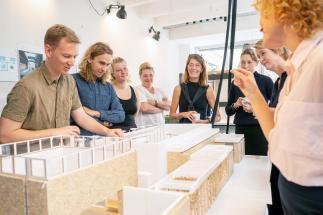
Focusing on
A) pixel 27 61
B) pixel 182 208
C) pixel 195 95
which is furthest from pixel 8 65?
pixel 182 208

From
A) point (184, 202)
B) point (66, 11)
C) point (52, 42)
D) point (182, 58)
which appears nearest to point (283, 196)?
point (184, 202)

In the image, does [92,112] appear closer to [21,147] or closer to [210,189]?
[21,147]

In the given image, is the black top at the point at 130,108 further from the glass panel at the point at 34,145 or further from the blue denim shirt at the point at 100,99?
the glass panel at the point at 34,145

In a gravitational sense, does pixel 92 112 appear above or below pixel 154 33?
below

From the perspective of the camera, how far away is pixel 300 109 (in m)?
0.61

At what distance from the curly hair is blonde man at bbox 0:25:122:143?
812 mm

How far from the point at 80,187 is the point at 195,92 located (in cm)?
170

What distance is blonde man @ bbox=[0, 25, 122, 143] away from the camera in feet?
3.93

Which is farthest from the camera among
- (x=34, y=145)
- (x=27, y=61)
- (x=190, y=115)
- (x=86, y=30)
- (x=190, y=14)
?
(x=190, y=14)

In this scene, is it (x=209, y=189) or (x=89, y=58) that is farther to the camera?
(x=89, y=58)

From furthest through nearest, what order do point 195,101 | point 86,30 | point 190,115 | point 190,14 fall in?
point 190,14
point 86,30
point 195,101
point 190,115

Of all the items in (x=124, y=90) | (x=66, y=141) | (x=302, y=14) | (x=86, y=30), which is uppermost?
(x=86, y=30)

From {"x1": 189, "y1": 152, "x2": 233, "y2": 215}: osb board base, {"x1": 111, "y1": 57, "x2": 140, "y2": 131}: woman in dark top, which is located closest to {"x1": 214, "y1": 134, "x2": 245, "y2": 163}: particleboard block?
{"x1": 189, "y1": 152, "x2": 233, "y2": 215}: osb board base

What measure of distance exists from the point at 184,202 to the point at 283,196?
24cm
